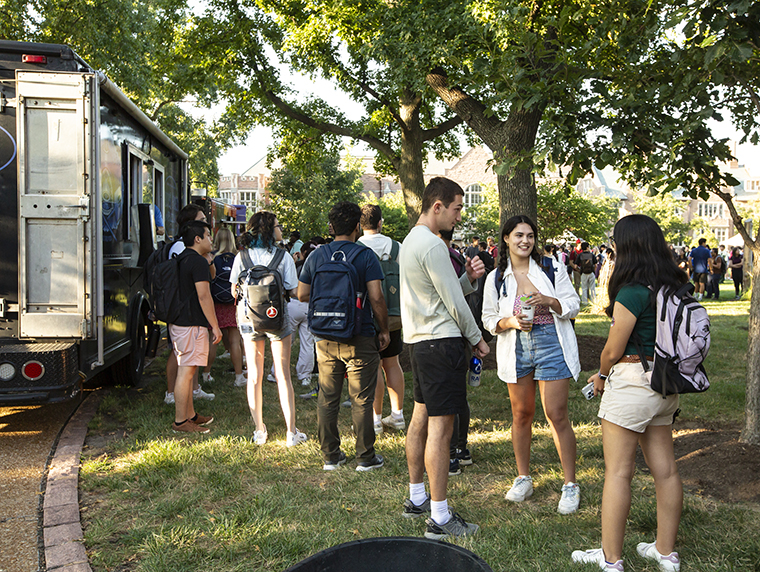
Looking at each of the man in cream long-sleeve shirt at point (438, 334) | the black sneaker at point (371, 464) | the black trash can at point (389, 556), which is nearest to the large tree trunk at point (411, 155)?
the black sneaker at point (371, 464)

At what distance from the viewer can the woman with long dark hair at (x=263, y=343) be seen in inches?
218

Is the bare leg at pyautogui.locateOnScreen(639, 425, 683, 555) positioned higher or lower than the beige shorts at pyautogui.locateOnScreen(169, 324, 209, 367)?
lower

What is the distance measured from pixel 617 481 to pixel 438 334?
1.21 metres

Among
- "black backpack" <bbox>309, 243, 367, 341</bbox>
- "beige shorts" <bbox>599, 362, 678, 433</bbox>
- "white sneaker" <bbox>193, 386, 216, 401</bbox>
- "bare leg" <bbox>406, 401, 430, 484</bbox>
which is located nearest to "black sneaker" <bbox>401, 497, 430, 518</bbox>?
"bare leg" <bbox>406, 401, 430, 484</bbox>

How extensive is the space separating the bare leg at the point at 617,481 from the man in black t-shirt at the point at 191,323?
3.80 m

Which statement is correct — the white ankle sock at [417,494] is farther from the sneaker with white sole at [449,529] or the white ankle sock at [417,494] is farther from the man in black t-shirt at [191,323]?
the man in black t-shirt at [191,323]

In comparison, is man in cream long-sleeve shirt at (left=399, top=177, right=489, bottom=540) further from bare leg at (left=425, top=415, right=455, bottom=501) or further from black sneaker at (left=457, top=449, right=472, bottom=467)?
black sneaker at (left=457, top=449, right=472, bottom=467)

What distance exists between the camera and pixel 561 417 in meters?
4.16

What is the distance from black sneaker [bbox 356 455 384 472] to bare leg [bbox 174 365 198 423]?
6.06ft

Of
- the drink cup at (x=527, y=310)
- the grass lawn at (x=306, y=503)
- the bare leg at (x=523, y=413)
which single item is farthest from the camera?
the bare leg at (x=523, y=413)

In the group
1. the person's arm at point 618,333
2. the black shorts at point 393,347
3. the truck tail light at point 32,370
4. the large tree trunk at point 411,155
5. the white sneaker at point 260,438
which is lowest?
the white sneaker at point 260,438

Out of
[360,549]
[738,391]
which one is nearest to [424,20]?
[738,391]

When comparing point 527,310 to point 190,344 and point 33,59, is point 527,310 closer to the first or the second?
point 190,344

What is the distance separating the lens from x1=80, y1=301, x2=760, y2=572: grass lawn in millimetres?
3586
